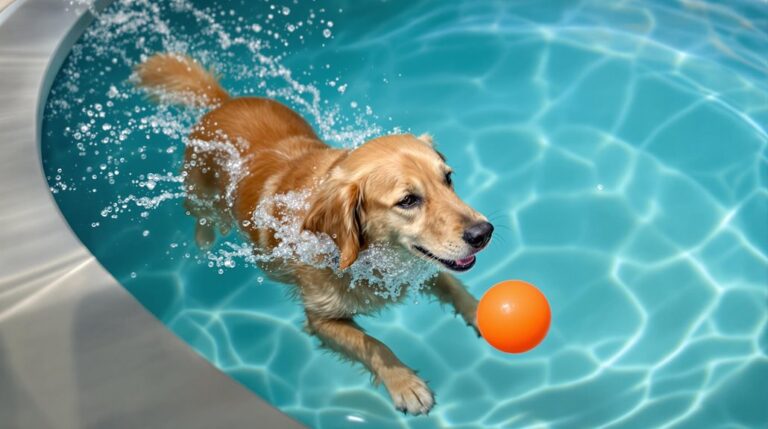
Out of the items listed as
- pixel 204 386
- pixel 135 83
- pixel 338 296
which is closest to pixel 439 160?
pixel 338 296

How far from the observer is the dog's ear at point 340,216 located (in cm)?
228

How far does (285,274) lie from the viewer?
2.76 metres

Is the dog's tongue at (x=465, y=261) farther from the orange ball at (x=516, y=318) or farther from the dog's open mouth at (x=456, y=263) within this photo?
the orange ball at (x=516, y=318)

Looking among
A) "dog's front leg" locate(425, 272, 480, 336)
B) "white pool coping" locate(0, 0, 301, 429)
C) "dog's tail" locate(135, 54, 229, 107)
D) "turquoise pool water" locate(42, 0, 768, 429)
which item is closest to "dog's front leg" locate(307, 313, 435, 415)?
"turquoise pool water" locate(42, 0, 768, 429)

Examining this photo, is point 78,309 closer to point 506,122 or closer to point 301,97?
point 301,97

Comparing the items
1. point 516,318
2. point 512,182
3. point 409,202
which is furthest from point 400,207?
point 512,182

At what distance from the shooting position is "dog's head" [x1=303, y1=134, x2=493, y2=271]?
2.24 m

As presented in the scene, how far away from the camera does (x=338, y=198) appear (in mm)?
2283

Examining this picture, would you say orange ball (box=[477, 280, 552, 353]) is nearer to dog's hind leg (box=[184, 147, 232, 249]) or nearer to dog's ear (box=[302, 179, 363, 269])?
dog's ear (box=[302, 179, 363, 269])

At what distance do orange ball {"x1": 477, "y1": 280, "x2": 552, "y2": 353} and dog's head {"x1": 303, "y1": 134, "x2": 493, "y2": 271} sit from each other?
162 millimetres

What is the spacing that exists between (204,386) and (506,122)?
2.44m

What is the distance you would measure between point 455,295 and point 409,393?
1.60 ft

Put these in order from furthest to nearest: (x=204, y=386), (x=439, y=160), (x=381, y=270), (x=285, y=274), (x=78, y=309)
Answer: (x=285, y=274)
(x=381, y=270)
(x=439, y=160)
(x=78, y=309)
(x=204, y=386)

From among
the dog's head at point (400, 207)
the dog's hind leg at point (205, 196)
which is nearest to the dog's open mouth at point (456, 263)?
the dog's head at point (400, 207)
